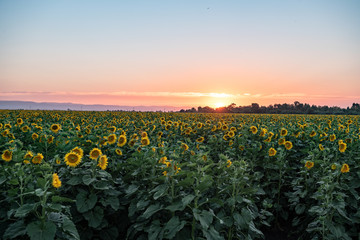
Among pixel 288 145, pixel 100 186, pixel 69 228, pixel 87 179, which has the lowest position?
pixel 69 228

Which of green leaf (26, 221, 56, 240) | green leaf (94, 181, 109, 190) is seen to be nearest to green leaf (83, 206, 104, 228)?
green leaf (94, 181, 109, 190)

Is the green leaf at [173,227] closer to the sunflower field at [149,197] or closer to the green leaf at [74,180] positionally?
the sunflower field at [149,197]

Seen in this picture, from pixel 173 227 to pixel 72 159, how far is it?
5.84ft

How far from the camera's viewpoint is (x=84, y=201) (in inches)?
156

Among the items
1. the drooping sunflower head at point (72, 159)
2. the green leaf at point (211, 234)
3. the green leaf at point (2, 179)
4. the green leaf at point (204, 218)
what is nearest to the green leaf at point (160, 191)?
the green leaf at point (204, 218)

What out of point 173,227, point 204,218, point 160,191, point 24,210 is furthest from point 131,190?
point 24,210

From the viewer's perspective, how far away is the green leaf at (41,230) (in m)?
2.81

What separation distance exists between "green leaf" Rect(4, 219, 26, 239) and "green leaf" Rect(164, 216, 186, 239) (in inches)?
58.0

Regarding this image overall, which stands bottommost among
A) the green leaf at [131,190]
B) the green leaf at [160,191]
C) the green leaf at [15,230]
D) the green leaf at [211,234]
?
the green leaf at [211,234]

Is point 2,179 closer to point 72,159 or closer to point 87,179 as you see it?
point 72,159

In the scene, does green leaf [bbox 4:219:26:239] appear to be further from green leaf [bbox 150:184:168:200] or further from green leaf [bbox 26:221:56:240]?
green leaf [bbox 150:184:168:200]

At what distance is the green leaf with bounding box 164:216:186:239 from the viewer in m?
3.23

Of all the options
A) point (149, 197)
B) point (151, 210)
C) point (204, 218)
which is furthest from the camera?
point (149, 197)

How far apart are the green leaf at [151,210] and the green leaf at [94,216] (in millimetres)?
824
